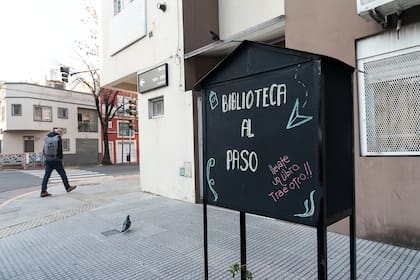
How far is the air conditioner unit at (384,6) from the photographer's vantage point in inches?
140

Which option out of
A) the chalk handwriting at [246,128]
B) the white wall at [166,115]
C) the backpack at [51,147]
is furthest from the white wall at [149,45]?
the chalk handwriting at [246,128]

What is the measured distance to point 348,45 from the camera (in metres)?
4.48

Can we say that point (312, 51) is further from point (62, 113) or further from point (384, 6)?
point (62, 113)

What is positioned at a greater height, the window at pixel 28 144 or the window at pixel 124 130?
the window at pixel 124 130

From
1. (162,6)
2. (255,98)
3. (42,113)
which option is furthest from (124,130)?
(255,98)

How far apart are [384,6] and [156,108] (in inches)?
242

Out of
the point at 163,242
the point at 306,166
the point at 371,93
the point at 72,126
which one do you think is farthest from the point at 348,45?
the point at 72,126

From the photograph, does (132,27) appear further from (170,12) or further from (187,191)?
(187,191)

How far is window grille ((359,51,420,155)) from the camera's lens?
395 cm

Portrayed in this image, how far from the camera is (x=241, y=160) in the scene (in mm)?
2572

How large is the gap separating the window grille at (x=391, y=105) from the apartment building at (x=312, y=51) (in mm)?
12

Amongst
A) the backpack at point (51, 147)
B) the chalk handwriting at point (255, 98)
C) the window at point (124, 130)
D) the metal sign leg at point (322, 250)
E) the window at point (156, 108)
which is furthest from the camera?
the window at point (124, 130)

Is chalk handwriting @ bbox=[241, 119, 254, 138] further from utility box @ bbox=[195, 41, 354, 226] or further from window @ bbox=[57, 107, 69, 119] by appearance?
window @ bbox=[57, 107, 69, 119]

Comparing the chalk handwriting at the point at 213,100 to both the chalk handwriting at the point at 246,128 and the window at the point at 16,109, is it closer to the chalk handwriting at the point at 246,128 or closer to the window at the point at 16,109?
the chalk handwriting at the point at 246,128
